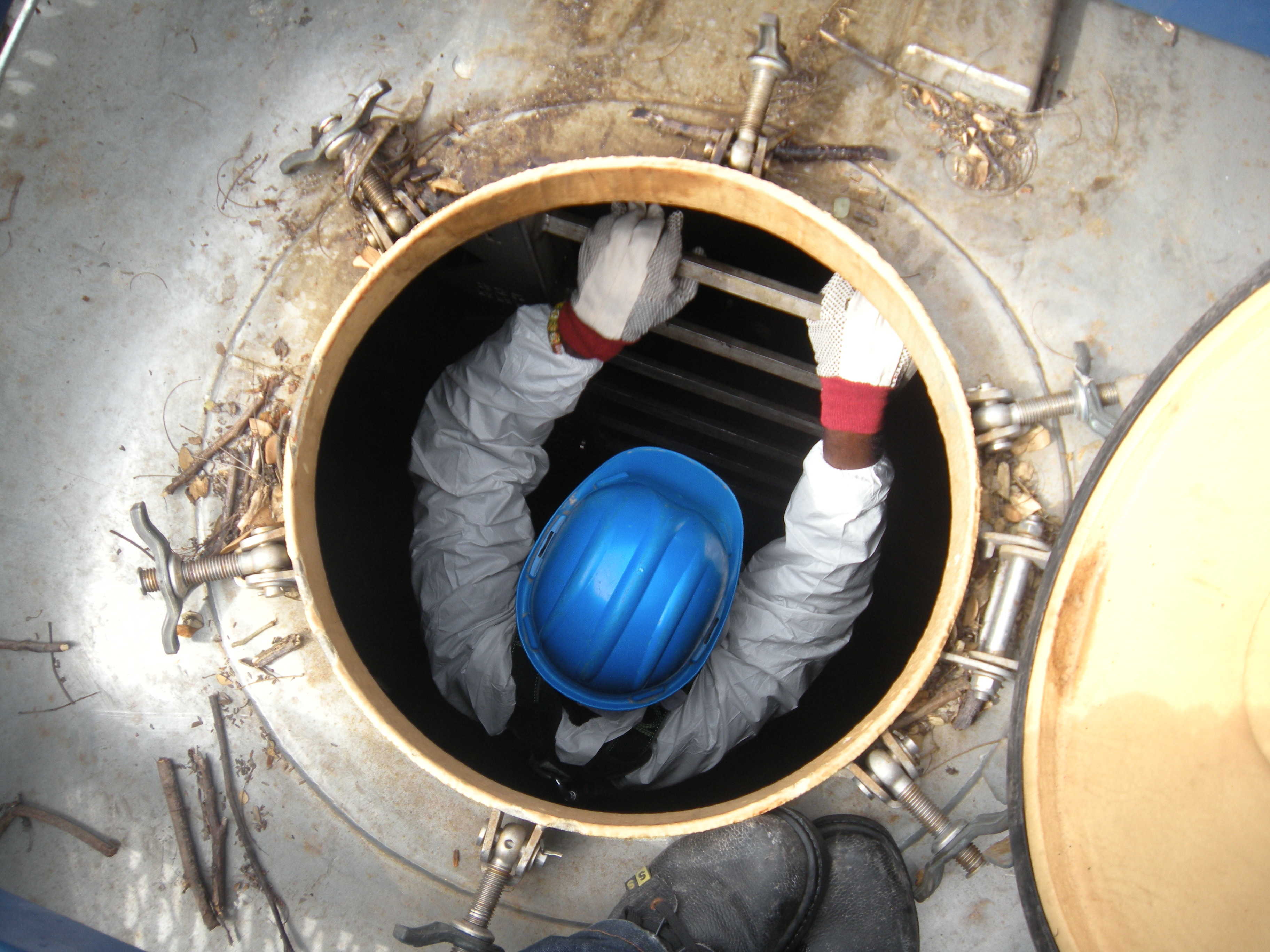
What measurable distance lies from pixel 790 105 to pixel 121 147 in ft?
→ 3.62

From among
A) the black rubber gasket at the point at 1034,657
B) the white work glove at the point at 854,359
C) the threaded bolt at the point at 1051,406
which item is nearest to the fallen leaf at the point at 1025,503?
the threaded bolt at the point at 1051,406

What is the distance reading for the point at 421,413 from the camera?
5.95 ft

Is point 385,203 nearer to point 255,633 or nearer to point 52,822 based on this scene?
point 255,633

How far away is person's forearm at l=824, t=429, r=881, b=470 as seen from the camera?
155 cm

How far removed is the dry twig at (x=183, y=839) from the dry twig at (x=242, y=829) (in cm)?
7

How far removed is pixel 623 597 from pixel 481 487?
1.28 feet

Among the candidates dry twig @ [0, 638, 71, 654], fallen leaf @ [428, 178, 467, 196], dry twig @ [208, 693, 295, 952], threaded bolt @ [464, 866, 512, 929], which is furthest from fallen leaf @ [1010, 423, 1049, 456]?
dry twig @ [0, 638, 71, 654]

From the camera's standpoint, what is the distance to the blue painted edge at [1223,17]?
1.12 m

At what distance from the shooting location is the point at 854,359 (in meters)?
1.52

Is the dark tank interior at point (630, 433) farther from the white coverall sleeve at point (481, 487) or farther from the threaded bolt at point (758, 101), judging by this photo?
the threaded bolt at point (758, 101)

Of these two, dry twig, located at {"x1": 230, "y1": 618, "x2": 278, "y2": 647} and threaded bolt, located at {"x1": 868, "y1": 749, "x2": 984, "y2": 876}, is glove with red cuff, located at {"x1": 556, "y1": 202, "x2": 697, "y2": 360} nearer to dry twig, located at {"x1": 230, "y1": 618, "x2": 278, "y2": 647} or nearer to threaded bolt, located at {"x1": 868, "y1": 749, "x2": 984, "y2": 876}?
dry twig, located at {"x1": 230, "y1": 618, "x2": 278, "y2": 647}

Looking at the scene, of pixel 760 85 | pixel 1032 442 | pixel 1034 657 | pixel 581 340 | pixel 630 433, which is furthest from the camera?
pixel 630 433

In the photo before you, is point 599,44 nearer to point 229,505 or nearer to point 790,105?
point 790,105

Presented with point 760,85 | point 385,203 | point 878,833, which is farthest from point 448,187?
point 878,833
